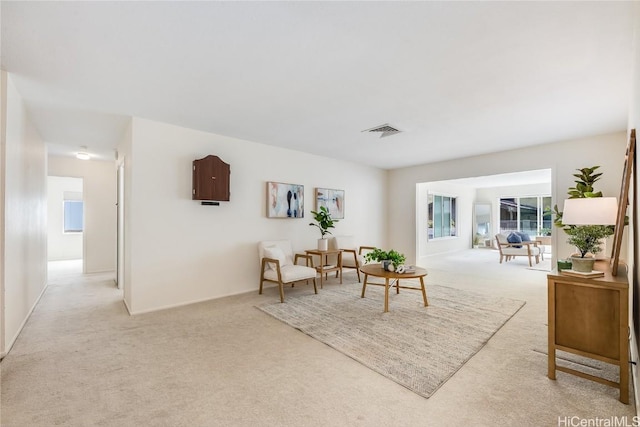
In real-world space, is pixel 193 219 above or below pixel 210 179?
below

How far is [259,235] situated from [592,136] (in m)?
5.36

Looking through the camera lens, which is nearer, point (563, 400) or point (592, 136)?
point (563, 400)

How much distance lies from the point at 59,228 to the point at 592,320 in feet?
36.6

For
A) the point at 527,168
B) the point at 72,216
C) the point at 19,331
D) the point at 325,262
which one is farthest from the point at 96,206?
the point at 527,168

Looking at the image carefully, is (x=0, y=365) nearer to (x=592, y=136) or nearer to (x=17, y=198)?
(x=17, y=198)

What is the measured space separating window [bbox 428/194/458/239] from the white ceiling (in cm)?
510

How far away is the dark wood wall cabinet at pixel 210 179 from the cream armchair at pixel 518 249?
7.32 metres

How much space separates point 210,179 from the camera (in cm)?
405

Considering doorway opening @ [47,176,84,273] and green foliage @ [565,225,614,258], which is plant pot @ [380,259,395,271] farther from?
doorway opening @ [47,176,84,273]

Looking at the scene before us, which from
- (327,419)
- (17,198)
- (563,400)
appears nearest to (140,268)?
(17,198)

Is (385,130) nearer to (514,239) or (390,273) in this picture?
(390,273)

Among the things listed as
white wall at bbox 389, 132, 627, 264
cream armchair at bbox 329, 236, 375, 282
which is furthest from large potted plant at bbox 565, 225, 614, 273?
cream armchair at bbox 329, 236, 375, 282

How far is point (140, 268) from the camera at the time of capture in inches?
143

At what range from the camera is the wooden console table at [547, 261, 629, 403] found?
6.13 ft
